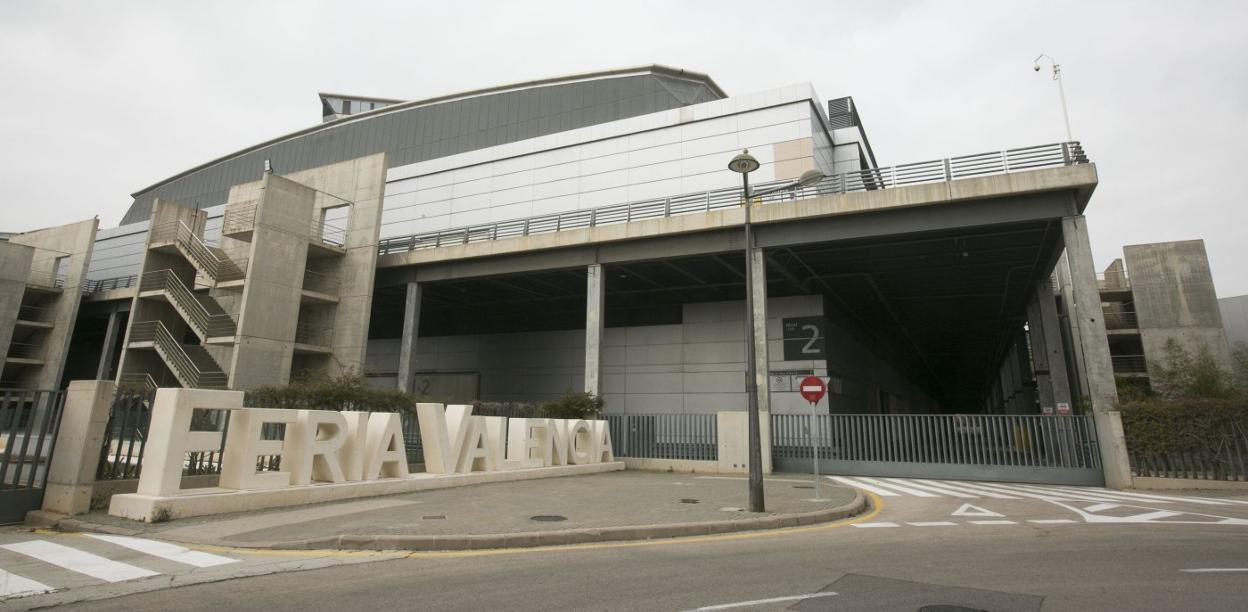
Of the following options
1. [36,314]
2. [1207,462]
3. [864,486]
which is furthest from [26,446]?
[36,314]

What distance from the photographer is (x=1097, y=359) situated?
17.0m

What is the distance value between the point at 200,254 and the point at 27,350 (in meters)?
18.7

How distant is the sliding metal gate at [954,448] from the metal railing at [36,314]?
1652 inches

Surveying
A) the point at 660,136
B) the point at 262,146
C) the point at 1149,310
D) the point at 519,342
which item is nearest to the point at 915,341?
the point at 1149,310

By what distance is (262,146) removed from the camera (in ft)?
160

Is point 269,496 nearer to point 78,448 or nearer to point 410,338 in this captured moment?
point 78,448

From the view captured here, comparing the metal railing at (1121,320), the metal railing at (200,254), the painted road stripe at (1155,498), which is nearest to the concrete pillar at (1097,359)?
the painted road stripe at (1155,498)

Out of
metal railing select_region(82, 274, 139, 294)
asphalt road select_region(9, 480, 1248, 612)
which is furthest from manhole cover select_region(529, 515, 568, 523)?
metal railing select_region(82, 274, 139, 294)

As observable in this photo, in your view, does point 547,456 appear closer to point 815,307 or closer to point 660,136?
point 815,307

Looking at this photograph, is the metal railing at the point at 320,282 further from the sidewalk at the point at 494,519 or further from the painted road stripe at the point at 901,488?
the painted road stripe at the point at 901,488

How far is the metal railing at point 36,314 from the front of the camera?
36.1 meters

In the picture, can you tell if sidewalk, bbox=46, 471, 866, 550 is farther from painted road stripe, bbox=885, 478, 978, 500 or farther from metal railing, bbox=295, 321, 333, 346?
metal railing, bbox=295, 321, 333, 346

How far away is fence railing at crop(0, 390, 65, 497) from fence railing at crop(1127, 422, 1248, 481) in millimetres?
22671

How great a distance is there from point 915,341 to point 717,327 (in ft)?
77.2
